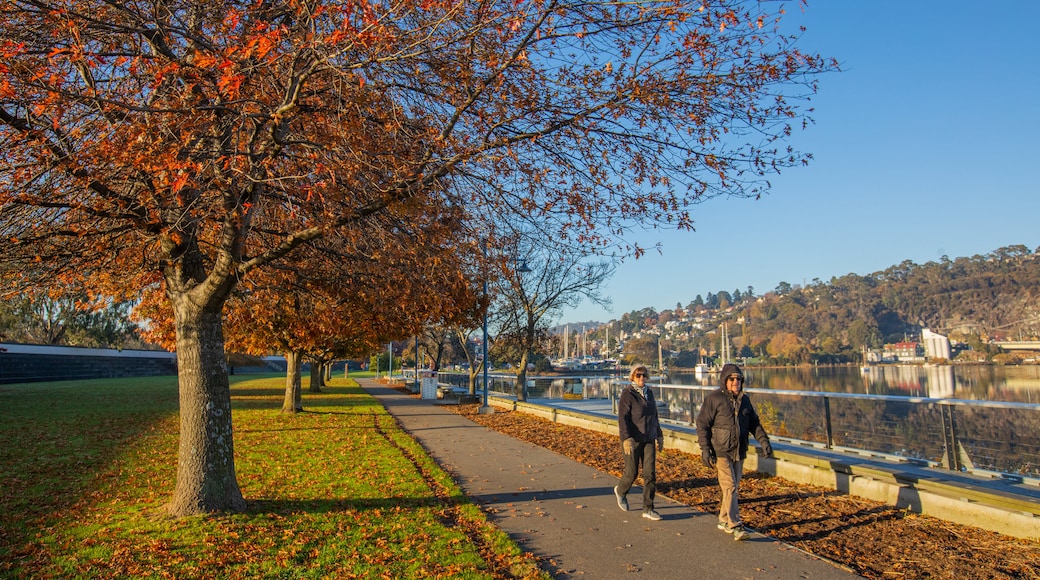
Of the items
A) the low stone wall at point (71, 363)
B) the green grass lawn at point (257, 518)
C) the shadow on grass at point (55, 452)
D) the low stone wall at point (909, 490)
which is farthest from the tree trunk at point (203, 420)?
the low stone wall at point (71, 363)

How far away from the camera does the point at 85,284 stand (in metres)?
9.80

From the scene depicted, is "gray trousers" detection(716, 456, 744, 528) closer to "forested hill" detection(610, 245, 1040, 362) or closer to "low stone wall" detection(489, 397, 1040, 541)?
"low stone wall" detection(489, 397, 1040, 541)

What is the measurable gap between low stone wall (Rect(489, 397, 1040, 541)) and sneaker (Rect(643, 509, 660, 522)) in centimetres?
259

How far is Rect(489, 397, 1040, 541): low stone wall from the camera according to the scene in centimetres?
597

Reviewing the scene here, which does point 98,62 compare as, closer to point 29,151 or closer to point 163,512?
point 29,151

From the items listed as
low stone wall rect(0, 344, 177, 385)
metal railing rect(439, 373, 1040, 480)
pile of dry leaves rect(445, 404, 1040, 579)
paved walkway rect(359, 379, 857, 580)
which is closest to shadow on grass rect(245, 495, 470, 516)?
paved walkway rect(359, 379, 857, 580)

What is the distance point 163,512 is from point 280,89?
4.82 m

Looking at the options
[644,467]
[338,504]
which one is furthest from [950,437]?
[338,504]

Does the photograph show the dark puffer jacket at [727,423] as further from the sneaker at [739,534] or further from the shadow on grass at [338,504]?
the shadow on grass at [338,504]

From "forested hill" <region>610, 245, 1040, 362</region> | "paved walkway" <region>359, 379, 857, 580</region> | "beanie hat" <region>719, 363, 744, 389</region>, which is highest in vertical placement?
"forested hill" <region>610, 245, 1040, 362</region>

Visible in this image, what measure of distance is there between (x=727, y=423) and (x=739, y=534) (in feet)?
3.50

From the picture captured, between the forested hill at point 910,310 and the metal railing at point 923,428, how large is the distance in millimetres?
36585

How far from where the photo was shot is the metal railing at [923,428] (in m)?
7.65

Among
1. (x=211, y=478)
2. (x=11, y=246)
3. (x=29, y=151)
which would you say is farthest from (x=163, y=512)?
(x=29, y=151)
